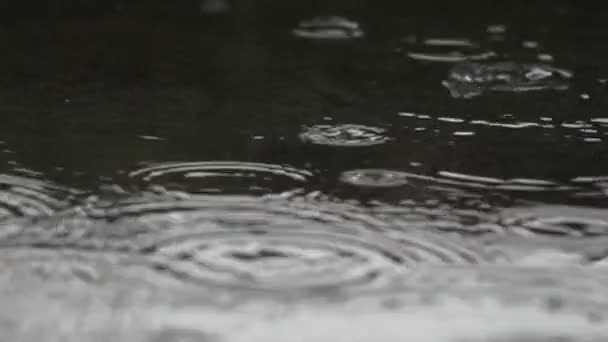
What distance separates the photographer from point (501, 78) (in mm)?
1093

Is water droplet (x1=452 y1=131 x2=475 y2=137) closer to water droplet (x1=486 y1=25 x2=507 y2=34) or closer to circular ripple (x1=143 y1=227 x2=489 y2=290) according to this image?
circular ripple (x1=143 y1=227 x2=489 y2=290)

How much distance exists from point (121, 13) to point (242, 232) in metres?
0.81

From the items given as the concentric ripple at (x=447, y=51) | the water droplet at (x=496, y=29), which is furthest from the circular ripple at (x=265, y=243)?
the water droplet at (x=496, y=29)

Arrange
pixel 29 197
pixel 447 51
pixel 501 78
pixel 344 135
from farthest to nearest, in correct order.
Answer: pixel 447 51 → pixel 501 78 → pixel 344 135 → pixel 29 197

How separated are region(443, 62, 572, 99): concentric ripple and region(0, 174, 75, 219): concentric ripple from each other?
1.64 ft

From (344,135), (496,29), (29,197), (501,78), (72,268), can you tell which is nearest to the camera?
(72,268)

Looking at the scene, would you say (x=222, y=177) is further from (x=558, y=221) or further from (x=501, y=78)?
(x=501, y=78)

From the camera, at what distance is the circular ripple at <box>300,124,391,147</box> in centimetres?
90

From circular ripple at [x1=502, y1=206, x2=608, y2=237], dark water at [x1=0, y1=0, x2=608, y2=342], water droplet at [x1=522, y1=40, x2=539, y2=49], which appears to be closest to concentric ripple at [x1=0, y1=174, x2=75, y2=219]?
dark water at [x1=0, y1=0, x2=608, y2=342]

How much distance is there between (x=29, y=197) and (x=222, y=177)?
0.57 feet

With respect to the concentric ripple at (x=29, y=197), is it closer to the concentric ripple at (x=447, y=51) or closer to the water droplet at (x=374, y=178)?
the water droplet at (x=374, y=178)

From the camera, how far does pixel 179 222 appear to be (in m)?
0.72

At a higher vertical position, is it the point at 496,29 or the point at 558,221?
the point at 496,29

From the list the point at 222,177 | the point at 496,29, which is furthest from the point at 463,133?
the point at 496,29
